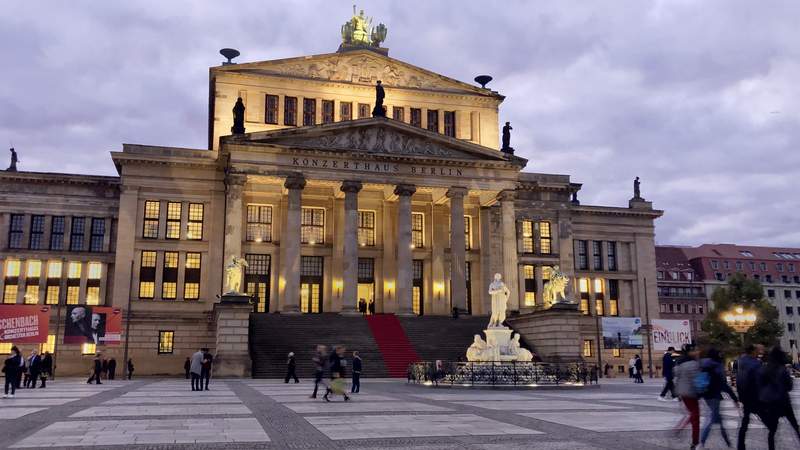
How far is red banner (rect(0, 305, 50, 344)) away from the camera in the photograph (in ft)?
143

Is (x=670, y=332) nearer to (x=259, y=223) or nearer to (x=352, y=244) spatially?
(x=352, y=244)

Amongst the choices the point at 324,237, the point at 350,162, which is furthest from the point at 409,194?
the point at 324,237

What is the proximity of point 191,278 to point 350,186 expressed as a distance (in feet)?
48.2

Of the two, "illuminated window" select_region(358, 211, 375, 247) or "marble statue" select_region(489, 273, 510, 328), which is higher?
"illuminated window" select_region(358, 211, 375, 247)

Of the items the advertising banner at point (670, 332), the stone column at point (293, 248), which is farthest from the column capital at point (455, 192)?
the advertising banner at point (670, 332)

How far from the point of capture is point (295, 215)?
52562 millimetres

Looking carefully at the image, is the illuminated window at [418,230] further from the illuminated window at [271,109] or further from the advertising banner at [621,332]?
the advertising banner at [621,332]

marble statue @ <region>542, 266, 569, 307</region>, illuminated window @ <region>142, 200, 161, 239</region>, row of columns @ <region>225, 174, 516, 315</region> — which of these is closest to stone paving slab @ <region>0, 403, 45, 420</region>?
row of columns @ <region>225, 174, 516, 315</region>

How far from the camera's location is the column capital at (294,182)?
52562mm

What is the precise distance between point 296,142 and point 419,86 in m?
15.2

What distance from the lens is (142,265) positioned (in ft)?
181

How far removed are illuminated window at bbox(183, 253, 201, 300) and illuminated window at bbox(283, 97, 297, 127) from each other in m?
13.4

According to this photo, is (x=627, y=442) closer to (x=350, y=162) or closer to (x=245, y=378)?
(x=245, y=378)

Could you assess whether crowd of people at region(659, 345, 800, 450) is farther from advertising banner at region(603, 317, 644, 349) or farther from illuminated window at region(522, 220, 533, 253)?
illuminated window at region(522, 220, 533, 253)
